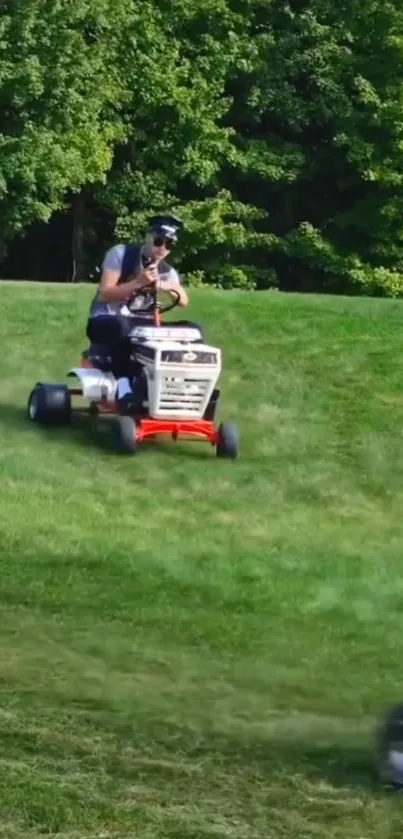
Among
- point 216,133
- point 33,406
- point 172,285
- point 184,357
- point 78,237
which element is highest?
point 172,285

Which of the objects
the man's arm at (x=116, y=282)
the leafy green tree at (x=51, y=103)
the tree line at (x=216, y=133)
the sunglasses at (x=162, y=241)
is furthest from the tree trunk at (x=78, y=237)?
the sunglasses at (x=162, y=241)

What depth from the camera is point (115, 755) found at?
399 centimetres

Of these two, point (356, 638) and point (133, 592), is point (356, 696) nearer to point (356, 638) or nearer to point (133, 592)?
point (356, 638)

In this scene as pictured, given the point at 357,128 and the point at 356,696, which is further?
the point at 357,128

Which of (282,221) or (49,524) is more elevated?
(49,524)

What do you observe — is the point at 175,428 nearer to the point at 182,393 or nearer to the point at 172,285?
the point at 182,393

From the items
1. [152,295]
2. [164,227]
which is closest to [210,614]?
[164,227]

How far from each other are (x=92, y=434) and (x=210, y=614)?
334cm

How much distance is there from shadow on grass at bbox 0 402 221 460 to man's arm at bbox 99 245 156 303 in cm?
75

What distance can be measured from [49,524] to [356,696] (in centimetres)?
241

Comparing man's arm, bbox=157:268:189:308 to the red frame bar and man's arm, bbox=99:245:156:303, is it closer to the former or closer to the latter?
man's arm, bbox=99:245:156:303

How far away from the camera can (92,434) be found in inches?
348

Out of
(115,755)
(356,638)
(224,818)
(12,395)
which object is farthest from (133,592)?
(12,395)

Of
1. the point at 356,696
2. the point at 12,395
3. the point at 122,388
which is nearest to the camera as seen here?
the point at 356,696
